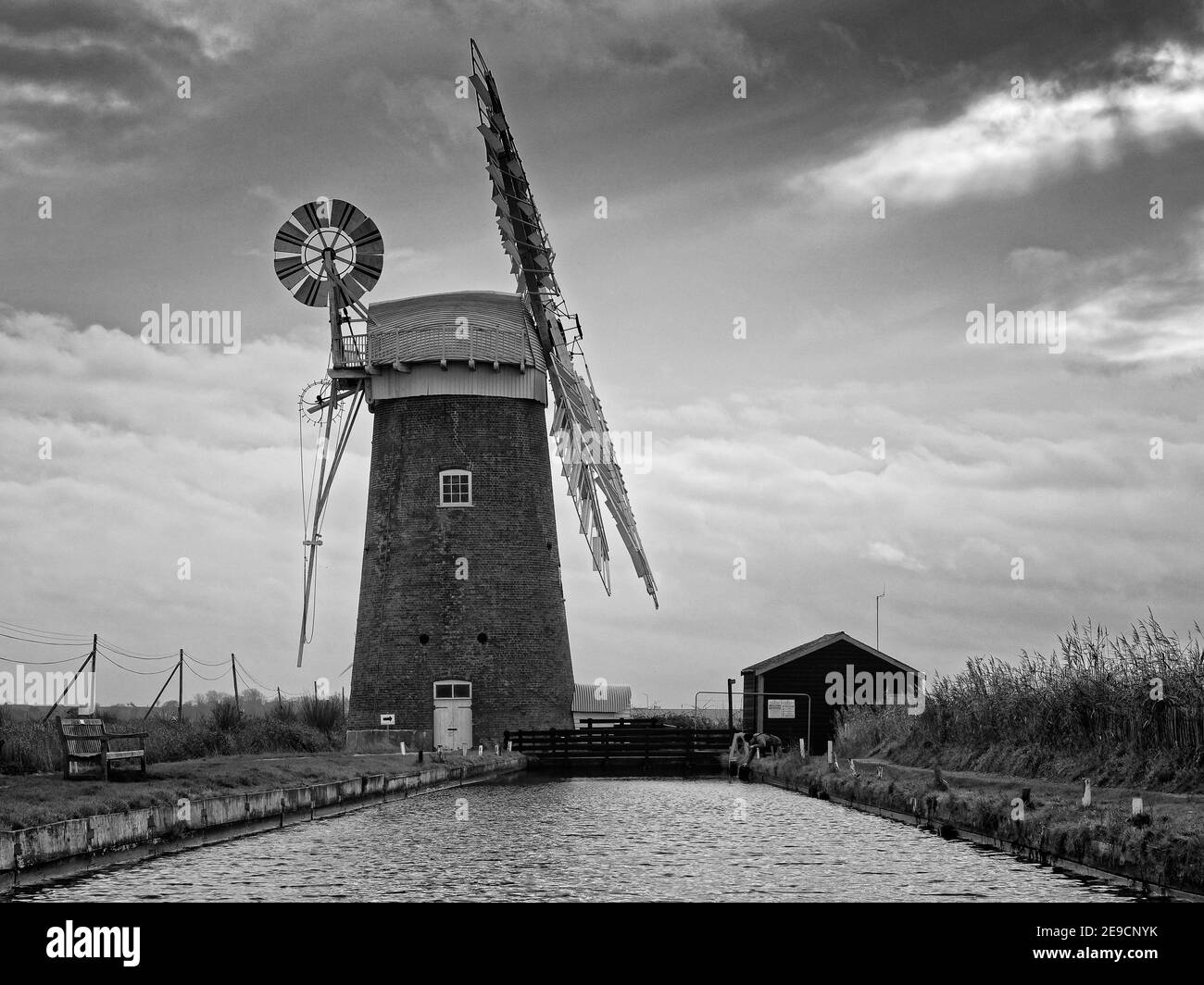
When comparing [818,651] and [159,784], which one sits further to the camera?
[818,651]

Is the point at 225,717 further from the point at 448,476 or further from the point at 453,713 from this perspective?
the point at 448,476

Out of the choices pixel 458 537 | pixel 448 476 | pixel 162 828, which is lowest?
pixel 162 828

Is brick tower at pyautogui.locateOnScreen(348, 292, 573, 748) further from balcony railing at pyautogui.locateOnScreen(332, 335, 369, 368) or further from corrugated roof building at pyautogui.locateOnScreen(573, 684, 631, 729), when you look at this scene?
corrugated roof building at pyautogui.locateOnScreen(573, 684, 631, 729)

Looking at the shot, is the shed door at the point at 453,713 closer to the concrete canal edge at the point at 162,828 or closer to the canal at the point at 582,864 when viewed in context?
the concrete canal edge at the point at 162,828

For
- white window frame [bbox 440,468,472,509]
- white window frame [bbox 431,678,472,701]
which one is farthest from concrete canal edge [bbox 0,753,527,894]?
white window frame [bbox 440,468,472,509]

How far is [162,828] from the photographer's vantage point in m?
16.3

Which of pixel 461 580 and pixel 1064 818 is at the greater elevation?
pixel 461 580

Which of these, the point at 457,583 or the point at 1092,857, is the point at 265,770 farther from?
the point at 457,583

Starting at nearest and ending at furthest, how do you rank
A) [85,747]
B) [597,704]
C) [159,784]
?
[159,784], [85,747], [597,704]

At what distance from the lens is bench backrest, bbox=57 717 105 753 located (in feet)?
59.7

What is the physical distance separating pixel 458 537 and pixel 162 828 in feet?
75.9

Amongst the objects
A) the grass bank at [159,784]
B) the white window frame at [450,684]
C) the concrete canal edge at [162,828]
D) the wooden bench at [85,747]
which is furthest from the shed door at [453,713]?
the wooden bench at [85,747]

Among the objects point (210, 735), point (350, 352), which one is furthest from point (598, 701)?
point (210, 735)
